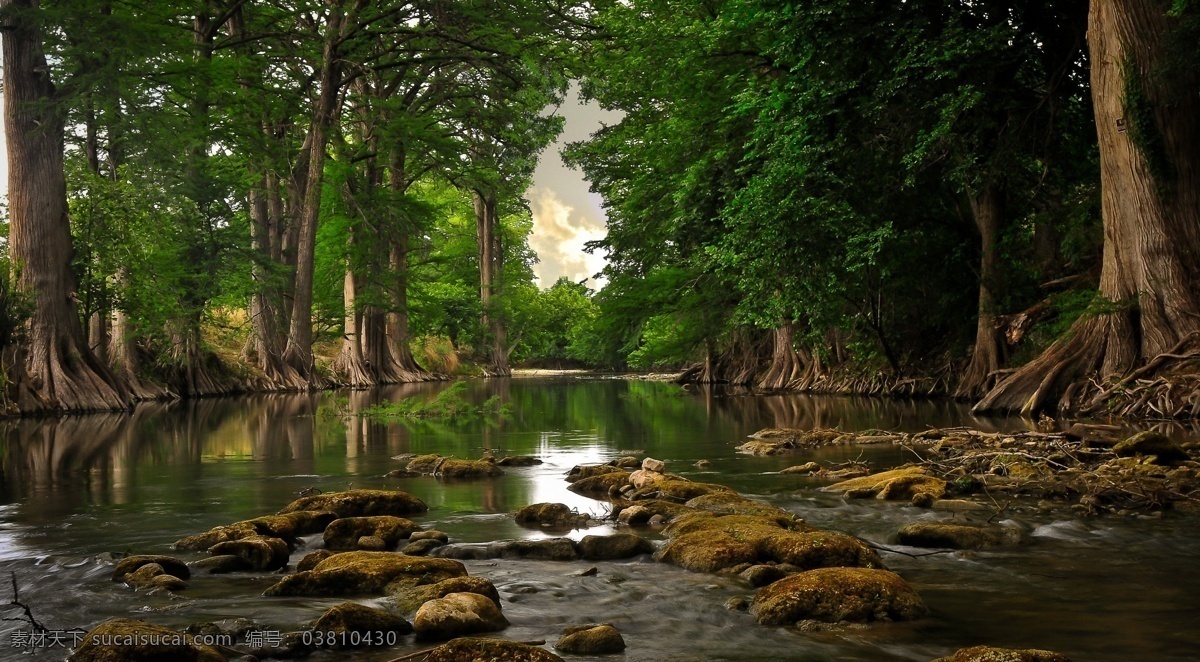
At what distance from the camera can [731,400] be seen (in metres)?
23.5

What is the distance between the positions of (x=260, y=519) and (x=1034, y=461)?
263 inches

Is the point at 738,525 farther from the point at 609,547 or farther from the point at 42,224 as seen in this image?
the point at 42,224

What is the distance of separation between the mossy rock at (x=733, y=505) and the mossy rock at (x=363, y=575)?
237cm

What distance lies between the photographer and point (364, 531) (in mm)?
6246

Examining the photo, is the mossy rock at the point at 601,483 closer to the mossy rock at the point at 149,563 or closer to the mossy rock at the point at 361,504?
the mossy rock at the point at 361,504

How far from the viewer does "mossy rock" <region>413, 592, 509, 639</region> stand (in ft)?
13.7

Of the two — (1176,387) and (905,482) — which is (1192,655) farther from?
(1176,387)

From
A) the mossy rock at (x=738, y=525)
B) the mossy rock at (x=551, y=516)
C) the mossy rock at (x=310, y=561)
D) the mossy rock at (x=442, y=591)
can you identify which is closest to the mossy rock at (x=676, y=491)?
the mossy rock at (x=551, y=516)

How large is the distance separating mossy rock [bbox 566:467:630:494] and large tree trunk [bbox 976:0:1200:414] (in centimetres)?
871

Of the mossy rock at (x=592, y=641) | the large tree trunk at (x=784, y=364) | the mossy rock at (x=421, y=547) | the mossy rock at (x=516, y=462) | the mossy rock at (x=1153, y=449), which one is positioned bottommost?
the mossy rock at (x=592, y=641)

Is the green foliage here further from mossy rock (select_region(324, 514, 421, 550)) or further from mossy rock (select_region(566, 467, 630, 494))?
mossy rock (select_region(324, 514, 421, 550))

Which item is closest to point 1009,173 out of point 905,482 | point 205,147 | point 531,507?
point 905,482

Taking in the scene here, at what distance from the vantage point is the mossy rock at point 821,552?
5.23 m

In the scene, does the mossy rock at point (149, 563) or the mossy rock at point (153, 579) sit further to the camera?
the mossy rock at point (149, 563)
